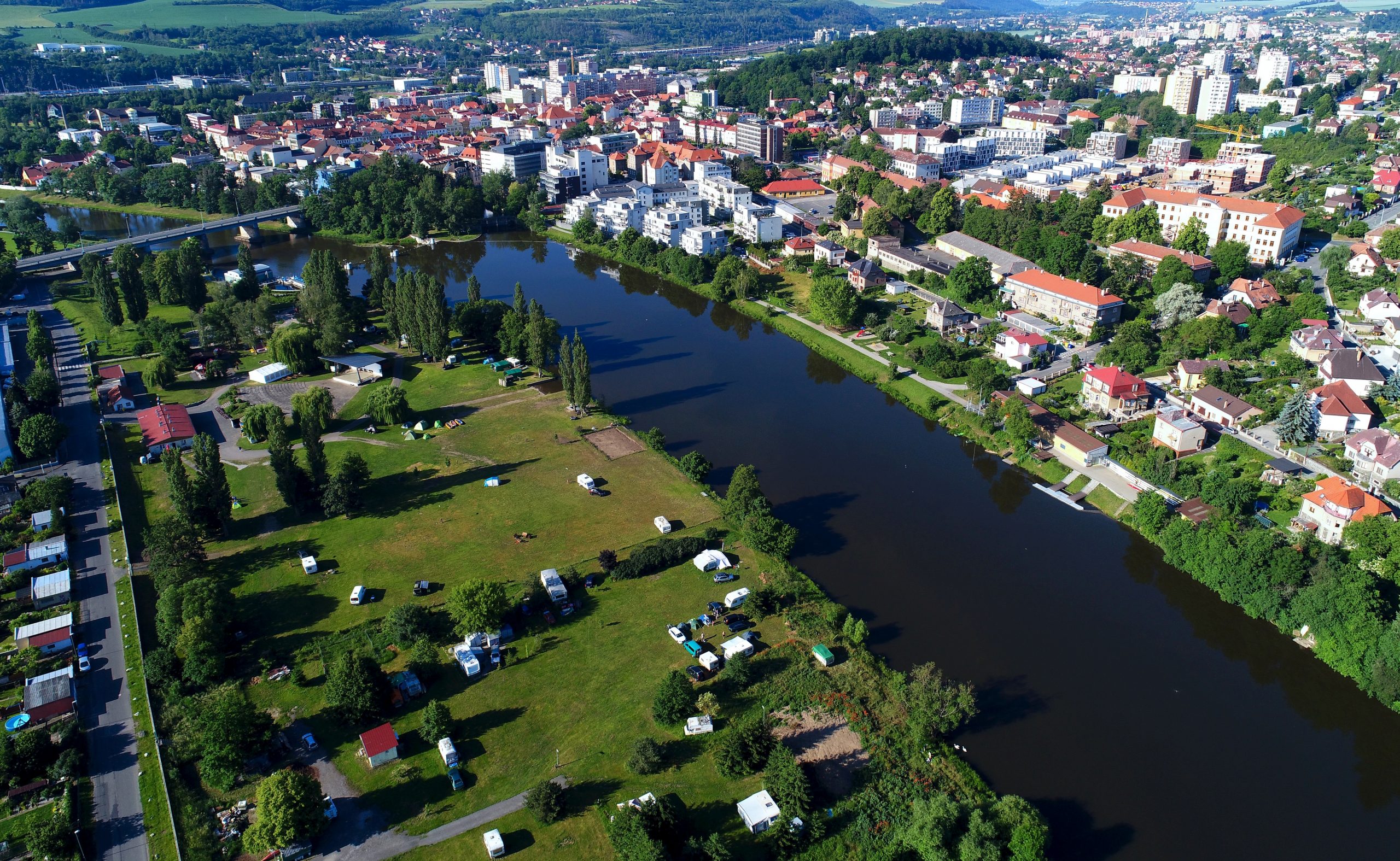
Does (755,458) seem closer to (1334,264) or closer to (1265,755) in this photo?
(1265,755)

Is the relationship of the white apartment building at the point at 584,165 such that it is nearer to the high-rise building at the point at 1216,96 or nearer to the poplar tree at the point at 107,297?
the poplar tree at the point at 107,297

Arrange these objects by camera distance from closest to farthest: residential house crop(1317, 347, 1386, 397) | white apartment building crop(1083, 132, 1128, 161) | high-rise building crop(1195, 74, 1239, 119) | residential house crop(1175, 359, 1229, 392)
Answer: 1. residential house crop(1317, 347, 1386, 397)
2. residential house crop(1175, 359, 1229, 392)
3. white apartment building crop(1083, 132, 1128, 161)
4. high-rise building crop(1195, 74, 1239, 119)

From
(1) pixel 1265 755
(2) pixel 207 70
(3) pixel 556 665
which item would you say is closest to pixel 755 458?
(3) pixel 556 665

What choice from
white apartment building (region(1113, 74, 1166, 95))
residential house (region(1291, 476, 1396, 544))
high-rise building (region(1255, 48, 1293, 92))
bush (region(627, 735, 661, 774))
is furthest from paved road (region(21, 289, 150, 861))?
high-rise building (region(1255, 48, 1293, 92))

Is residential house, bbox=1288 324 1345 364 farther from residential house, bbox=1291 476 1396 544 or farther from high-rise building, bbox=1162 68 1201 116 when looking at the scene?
high-rise building, bbox=1162 68 1201 116

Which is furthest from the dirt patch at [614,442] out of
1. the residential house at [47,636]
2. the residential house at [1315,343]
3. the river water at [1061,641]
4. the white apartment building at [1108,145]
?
the white apartment building at [1108,145]

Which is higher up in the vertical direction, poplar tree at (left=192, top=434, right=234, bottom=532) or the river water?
poplar tree at (left=192, top=434, right=234, bottom=532)

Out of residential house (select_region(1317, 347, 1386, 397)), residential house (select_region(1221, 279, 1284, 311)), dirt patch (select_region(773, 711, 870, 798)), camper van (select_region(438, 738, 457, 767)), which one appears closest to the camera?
dirt patch (select_region(773, 711, 870, 798))

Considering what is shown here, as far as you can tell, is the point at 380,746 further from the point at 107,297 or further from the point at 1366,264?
the point at 1366,264
